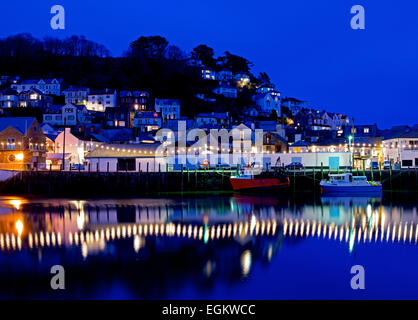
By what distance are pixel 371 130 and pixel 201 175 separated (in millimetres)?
41639

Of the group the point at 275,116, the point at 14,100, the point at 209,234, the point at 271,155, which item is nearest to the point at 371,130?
the point at 271,155

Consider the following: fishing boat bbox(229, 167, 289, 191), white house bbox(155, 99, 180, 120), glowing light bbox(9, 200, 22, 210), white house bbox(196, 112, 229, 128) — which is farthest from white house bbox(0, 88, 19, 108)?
fishing boat bbox(229, 167, 289, 191)

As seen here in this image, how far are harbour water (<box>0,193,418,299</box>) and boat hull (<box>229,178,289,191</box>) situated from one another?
11.1 m

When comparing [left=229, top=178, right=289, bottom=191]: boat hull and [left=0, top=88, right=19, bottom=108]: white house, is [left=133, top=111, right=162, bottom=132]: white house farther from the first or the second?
[left=229, top=178, right=289, bottom=191]: boat hull

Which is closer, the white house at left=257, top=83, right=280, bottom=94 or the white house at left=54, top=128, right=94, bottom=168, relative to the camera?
the white house at left=54, top=128, right=94, bottom=168

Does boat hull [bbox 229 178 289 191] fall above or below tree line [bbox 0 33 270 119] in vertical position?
below

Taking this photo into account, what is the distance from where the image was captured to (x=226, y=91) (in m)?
121

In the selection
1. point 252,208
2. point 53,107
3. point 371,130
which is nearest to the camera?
point 252,208

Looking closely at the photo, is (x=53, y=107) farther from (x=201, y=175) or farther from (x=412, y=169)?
(x=412, y=169)

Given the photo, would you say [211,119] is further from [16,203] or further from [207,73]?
[16,203]

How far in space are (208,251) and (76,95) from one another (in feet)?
289

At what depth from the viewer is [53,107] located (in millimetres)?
87625

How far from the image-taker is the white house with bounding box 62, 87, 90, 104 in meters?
99.1

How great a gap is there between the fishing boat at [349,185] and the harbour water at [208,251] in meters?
10.1
